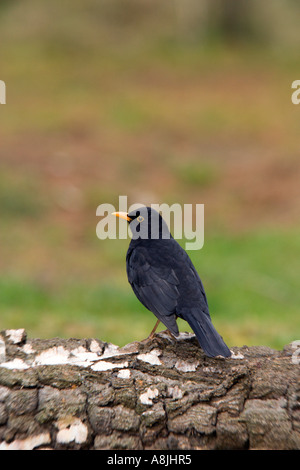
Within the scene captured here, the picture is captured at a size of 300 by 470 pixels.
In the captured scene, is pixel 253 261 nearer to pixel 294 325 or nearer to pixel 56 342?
pixel 294 325

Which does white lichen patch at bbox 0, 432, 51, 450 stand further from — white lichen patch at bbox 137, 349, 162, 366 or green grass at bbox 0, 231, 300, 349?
green grass at bbox 0, 231, 300, 349

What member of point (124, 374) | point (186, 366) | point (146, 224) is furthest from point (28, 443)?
point (146, 224)

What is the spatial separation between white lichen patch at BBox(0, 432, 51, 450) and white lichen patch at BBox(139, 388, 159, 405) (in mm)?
587

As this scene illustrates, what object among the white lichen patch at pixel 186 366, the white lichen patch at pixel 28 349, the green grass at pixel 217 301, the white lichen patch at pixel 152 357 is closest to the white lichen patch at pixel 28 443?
the white lichen patch at pixel 28 349

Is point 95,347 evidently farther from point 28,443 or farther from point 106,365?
point 28,443

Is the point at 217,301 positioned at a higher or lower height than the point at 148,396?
higher

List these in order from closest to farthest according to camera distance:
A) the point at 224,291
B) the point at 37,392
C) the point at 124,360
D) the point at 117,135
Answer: the point at 37,392 → the point at 124,360 → the point at 224,291 → the point at 117,135

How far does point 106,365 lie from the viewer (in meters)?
4.31

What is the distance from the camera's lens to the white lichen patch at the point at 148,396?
13.2 ft

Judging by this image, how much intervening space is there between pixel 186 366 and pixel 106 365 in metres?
0.51

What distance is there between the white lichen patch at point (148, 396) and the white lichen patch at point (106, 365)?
30 centimetres

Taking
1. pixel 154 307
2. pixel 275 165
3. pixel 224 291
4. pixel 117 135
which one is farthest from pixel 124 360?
pixel 117 135
